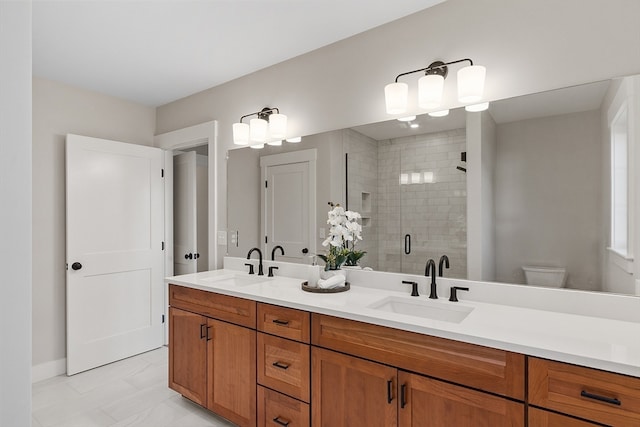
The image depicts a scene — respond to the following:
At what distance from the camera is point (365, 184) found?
7.43 ft

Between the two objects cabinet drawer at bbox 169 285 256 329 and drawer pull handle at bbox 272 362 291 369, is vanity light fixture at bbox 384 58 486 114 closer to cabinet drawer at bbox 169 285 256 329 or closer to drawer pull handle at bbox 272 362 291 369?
cabinet drawer at bbox 169 285 256 329

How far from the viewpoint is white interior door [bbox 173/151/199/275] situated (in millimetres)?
3840

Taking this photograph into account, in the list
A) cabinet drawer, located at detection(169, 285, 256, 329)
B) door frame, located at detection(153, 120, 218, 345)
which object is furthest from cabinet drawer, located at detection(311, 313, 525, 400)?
door frame, located at detection(153, 120, 218, 345)

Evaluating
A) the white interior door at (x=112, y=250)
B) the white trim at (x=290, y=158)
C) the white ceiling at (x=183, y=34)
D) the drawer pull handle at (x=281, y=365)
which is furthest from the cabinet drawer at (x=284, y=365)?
the white interior door at (x=112, y=250)

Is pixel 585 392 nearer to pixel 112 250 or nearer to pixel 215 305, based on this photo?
pixel 215 305

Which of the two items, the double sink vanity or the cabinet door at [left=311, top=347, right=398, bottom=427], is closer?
the double sink vanity

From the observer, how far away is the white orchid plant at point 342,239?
2195 mm

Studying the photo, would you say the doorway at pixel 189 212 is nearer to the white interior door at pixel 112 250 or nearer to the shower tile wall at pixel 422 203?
the white interior door at pixel 112 250

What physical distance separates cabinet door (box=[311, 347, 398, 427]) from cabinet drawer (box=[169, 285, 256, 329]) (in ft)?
1.63

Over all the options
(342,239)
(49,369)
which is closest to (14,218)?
(342,239)

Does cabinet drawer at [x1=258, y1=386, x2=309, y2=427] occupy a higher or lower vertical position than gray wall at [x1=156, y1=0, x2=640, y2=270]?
lower

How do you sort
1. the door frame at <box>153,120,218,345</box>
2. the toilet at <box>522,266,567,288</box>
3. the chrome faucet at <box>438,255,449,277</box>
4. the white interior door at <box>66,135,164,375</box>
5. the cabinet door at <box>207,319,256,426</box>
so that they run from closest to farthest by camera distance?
the toilet at <box>522,266,567,288</box> → the chrome faucet at <box>438,255,449,277</box> → the cabinet door at <box>207,319,256,426</box> → the white interior door at <box>66,135,164,375</box> → the door frame at <box>153,120,218,345</box>

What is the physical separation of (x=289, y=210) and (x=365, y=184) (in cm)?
65

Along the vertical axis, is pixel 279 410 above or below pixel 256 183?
below
